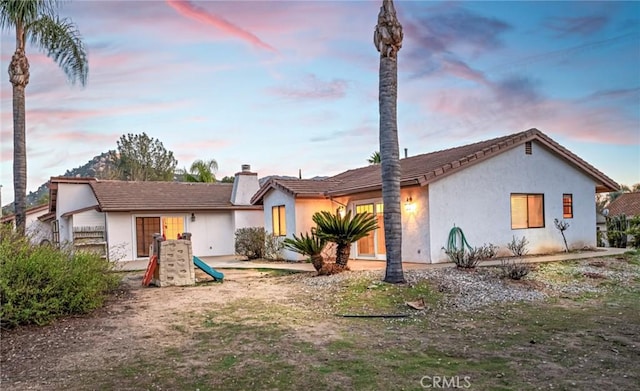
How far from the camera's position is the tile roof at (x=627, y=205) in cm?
3469

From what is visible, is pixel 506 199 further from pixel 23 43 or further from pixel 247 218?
pixel 23 43

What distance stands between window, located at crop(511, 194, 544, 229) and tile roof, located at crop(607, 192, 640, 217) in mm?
23257

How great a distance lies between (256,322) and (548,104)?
15.9 m

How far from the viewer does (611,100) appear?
17219 millimetres

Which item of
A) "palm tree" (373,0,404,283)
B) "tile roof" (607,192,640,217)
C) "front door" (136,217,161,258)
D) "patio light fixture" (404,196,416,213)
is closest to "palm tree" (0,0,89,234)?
"front door" (136,217,161,258)

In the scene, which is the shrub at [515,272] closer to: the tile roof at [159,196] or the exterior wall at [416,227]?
the exterior wall at [416,227]

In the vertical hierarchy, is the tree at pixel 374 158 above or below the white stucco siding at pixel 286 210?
above

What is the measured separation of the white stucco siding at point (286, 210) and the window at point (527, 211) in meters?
7.55

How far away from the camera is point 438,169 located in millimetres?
13562

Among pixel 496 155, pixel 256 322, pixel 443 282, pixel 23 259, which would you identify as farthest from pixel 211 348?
pixel 496 155

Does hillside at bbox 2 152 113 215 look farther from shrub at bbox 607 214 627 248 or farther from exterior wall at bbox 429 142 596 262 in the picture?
shrub at bbox 607 214 627 248

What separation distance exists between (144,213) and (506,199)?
50.7ft

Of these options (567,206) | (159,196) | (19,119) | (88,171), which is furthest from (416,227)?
(88,171)

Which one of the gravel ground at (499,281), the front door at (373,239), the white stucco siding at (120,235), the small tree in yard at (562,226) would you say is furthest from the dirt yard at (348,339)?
the white stucco siding at (120,235)
